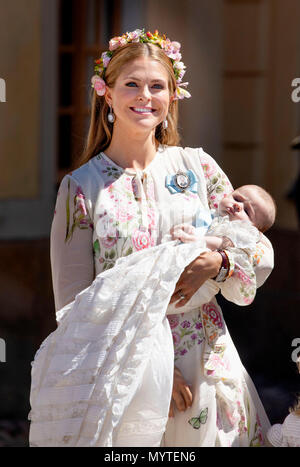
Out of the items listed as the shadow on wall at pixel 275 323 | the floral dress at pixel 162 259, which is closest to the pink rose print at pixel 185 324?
the floral dress at pixel 162 259

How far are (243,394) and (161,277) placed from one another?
20.8 inches

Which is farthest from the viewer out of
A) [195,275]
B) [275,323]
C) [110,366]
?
[275,323]

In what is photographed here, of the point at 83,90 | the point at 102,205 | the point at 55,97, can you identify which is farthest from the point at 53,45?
the point at 102,205

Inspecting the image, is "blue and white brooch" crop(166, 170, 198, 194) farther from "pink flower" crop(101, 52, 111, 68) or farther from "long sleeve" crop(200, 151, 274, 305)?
"pink flower" crop(101, 52, 111, 68)

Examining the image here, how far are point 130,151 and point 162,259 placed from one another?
0.41m

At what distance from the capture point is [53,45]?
6.96 metres

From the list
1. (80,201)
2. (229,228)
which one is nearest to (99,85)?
(80,201)

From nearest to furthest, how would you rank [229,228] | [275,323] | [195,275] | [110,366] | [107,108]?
[110,366]
[195,275]
[229,228]
[107,108]
[275,323]

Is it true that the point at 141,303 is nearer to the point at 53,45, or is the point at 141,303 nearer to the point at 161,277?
the point at 161,277

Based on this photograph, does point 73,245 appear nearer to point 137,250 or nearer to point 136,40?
point 137,250

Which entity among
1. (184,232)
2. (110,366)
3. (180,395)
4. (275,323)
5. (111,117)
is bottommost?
(275,323)

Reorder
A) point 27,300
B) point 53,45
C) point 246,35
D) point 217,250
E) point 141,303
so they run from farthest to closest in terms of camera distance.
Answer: point 246,35 < point 53,45 < point 27,300 < point 217,250 < point 141,303

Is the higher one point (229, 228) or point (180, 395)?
point (229, 228)

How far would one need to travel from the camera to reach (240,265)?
9.12 ft
